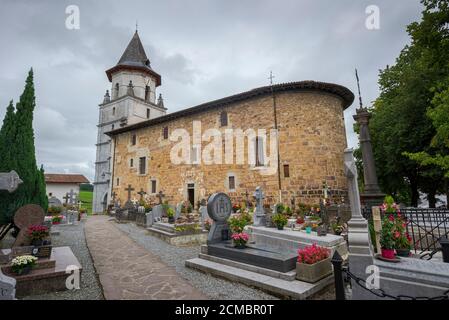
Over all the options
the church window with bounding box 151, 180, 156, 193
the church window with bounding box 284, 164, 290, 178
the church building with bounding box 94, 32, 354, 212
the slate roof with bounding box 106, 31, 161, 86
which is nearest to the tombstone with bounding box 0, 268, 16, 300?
the church building with bounding box 94, 32, 354, 212

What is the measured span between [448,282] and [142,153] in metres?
22.7

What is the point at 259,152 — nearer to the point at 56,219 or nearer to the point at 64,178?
the point at 56,219

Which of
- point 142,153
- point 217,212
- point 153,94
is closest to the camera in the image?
point 217,212

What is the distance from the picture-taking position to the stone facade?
48.7ft

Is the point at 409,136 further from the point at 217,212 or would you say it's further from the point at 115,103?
the point at 115,103

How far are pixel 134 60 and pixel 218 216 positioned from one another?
1135 inches

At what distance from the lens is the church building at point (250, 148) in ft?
49.2

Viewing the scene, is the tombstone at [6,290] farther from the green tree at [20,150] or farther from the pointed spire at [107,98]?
the pointed spire at [107,98]

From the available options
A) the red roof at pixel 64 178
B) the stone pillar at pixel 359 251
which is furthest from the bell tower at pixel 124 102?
the stone pillar at pixel 359 251

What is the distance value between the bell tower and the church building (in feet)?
15.7

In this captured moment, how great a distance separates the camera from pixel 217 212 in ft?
A: 23.5

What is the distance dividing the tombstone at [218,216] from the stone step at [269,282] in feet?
3.87

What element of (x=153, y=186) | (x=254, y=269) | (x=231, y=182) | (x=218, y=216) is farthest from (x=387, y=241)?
(x=153, y=186)

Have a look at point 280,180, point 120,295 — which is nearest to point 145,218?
point 280,180
